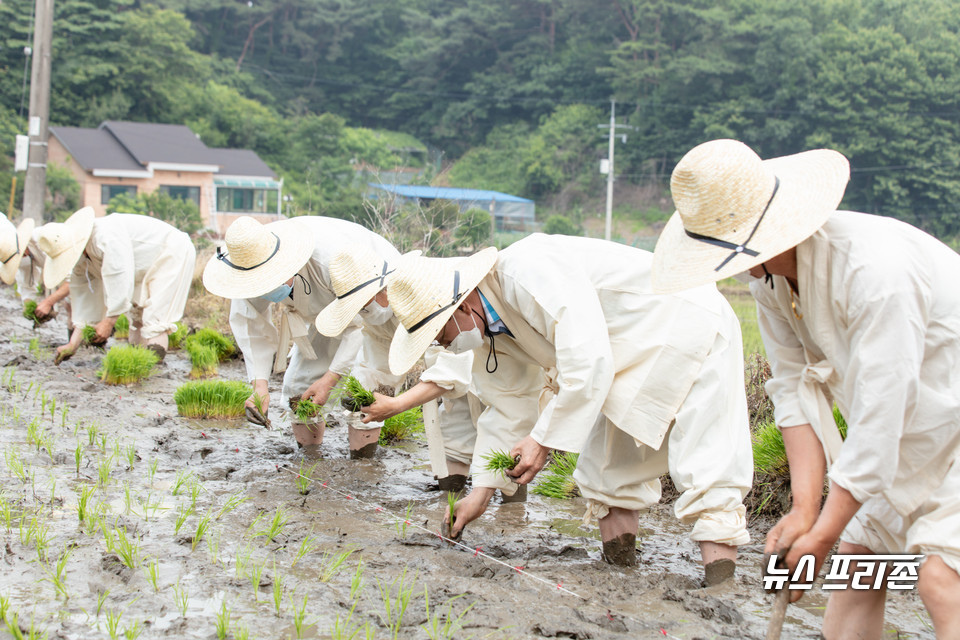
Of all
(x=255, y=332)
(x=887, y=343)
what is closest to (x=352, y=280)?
(x=255, y=332)

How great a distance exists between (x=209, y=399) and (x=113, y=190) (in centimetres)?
3378

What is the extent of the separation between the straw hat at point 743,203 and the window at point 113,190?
37.5 meters

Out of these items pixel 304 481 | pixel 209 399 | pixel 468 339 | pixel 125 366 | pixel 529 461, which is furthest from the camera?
pixel 125 366

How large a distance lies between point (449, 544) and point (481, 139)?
171ft

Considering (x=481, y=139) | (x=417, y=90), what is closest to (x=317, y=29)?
(x=417, y=90)

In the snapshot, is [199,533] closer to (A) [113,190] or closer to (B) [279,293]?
(B) [279,293]

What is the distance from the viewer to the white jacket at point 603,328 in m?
3.01

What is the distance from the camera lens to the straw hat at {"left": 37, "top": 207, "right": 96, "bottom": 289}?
743 centimetres

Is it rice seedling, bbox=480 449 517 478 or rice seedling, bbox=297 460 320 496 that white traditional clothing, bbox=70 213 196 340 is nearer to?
rice seedling, bbox=297 460 320 496

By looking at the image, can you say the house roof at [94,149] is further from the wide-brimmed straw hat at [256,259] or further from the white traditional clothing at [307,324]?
the wide-brimmed straw hat at [256,259]

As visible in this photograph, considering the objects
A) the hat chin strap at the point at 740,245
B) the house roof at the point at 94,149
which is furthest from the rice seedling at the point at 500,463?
the house roof at the point at 94,149

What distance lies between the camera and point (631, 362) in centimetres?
321

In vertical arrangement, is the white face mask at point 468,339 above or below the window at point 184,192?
above

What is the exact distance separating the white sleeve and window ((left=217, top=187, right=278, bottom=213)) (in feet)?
116
